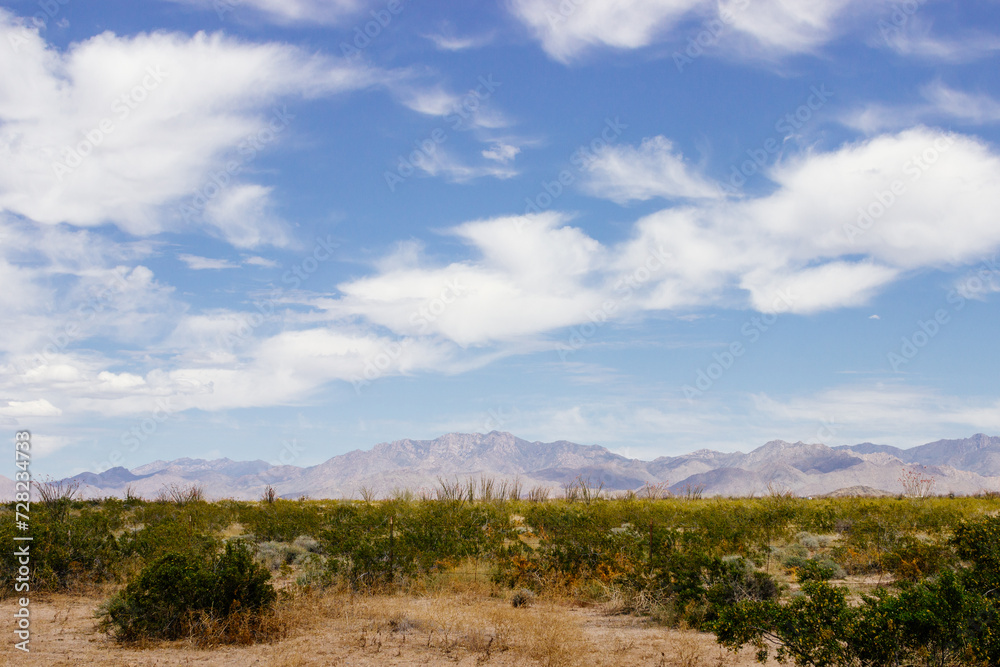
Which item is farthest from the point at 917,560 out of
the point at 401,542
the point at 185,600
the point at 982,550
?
the point at 185,600

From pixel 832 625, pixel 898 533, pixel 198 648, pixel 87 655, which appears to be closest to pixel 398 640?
pixel 198 648

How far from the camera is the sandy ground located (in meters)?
9.87

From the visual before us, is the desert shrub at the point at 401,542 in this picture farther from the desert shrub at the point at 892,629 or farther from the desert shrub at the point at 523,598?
the desert shrub at the point at 892,629

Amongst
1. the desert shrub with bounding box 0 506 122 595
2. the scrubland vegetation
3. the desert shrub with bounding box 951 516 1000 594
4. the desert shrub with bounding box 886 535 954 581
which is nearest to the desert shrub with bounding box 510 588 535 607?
the scrubland vegetation

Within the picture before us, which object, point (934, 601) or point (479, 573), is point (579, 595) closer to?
point (479, 573)

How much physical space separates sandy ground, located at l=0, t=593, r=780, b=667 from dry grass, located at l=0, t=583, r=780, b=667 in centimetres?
2

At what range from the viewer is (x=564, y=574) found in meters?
15.4

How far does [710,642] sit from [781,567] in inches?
300

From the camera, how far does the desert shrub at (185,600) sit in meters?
11.0

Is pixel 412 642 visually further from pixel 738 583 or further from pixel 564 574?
pixel 738 583

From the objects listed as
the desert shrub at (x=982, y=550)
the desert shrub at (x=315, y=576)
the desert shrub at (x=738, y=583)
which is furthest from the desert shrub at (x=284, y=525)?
the desert shrub at (x=982, y=550)

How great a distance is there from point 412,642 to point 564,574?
5.34m

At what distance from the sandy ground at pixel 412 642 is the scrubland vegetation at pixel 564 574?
10 centimetres

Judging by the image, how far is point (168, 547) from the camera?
16.1 metres
